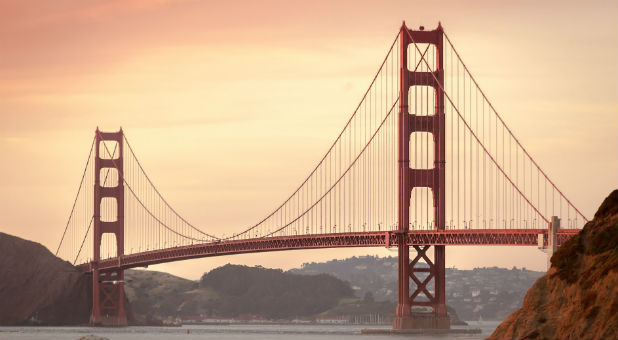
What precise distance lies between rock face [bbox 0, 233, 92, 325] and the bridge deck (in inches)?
618

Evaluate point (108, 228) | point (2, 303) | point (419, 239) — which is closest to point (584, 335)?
point (419, 239)

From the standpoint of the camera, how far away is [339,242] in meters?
95.2

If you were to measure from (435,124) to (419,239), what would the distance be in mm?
7644

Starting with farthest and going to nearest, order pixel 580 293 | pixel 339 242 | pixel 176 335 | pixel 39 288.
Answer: pixel 39 288 < pixel 176 335 < pixel 339 242 < pixel 580 293

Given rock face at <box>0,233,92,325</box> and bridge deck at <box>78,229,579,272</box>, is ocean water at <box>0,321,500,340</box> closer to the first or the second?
bridge deck at <box>78,229,579,272</box>

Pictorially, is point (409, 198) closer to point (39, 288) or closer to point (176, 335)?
point (176, 335)

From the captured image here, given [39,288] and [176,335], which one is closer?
[176,335]

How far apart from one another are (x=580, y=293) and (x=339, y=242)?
57.7m

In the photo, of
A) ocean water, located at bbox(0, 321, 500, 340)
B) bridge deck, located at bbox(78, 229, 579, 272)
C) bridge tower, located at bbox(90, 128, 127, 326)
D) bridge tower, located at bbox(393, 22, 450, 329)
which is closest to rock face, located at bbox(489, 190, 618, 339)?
bridge deck, located at bbox(78, 229, 579, 272)

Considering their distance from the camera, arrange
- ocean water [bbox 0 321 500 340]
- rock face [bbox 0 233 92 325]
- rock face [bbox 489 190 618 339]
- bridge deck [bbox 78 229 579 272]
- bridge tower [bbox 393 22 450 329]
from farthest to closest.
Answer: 1. rock face [bbox 0 233 92 325]
2. ocean water [bbox 0 321 500 340]
3. bridge tower [bbox 393 22 450 329]
4. bridge deck [bbox 78 229 579 272]
5. rock face [bbox 489 190 618 339]

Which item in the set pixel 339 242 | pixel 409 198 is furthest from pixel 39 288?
pixel 409 198

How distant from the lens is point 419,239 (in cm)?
8881

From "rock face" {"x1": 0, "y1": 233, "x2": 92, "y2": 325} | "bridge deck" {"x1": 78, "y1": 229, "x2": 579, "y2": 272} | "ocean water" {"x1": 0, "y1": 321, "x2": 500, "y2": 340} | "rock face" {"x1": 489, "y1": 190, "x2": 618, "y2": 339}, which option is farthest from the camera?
"rock face" {"x1": 0, "y1": 233, "x2": 92, "y2": 325}

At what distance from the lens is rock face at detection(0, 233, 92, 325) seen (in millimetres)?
150000
